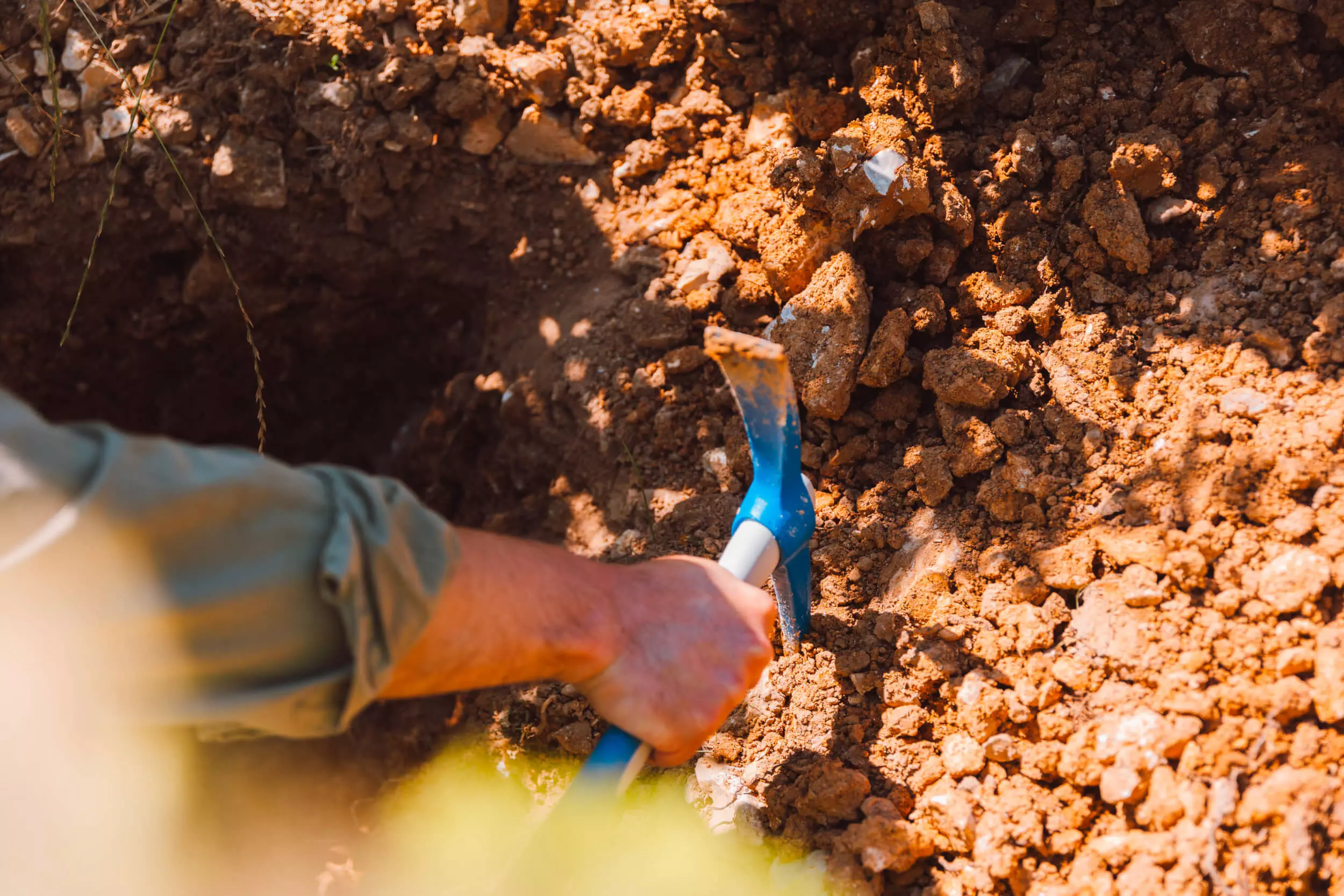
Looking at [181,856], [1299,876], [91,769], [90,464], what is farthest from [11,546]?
[181,856]

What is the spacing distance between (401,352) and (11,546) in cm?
184

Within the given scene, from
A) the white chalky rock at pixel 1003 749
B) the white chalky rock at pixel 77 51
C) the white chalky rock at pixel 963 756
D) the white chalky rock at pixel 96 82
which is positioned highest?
the white chalky rock at pixel 77 51

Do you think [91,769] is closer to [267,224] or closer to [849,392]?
[849,392]

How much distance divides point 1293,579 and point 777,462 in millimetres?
724

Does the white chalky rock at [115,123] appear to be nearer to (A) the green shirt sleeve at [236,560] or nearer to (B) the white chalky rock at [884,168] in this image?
(A) the green shirt sleeve at [236,560]

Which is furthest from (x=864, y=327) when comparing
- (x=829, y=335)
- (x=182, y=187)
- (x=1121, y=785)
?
(x=182, y=187)

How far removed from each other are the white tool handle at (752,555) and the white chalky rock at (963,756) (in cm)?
37

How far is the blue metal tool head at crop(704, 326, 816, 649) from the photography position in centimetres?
140

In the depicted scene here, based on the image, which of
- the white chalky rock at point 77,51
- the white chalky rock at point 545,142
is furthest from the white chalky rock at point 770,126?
the white chalky rock at point 77,51

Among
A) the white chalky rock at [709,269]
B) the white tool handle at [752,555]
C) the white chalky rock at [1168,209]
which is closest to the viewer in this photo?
the white tool handle at [752,555]

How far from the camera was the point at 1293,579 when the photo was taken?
121cm

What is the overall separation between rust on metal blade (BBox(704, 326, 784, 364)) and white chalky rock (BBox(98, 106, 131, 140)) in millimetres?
1681

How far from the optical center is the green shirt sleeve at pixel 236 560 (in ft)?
2.85

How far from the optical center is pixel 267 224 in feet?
7.54
